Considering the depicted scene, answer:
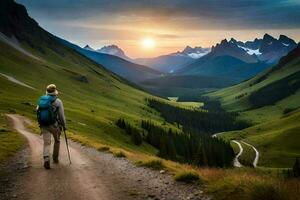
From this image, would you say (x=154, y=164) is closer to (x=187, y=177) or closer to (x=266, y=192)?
(x=187, y=177)

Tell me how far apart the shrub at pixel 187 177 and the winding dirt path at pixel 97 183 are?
0.39 meters

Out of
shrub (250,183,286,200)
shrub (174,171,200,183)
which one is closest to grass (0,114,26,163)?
shrub (174,171,200,183)

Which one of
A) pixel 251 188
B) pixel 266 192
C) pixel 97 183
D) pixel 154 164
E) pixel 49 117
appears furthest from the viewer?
pixel 154 164

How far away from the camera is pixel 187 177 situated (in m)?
20.6

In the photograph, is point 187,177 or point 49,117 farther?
point 49,117

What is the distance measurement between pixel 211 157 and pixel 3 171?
142 m

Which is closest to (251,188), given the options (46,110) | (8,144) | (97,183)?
(97,183)

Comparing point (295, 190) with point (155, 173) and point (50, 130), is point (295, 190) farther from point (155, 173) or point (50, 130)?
point (50, 130)

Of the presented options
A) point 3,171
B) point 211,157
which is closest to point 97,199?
point 3,171

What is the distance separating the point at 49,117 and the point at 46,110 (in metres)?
0.46

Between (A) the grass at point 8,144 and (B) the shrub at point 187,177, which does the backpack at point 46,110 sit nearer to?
(A) the grass at point 8,144

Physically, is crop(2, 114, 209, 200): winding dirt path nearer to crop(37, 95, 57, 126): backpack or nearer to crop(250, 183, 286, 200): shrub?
crop(37, 95, 57, 126): backpack

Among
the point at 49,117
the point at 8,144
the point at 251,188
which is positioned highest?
the point at 49,117

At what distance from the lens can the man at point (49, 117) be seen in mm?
24391
